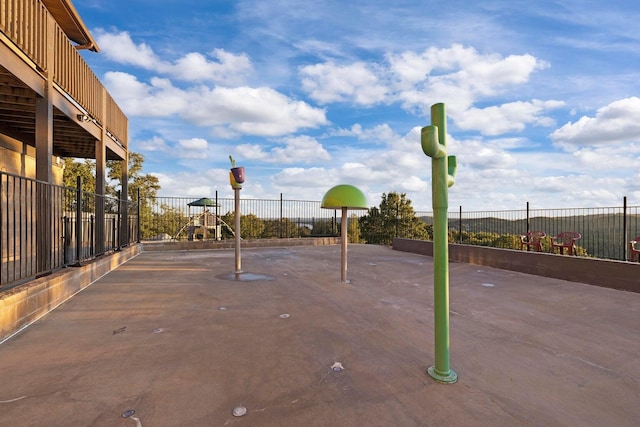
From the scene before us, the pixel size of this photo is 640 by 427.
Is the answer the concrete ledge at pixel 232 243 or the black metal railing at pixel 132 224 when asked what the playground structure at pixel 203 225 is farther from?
the concrete ledge at pixel 232 243

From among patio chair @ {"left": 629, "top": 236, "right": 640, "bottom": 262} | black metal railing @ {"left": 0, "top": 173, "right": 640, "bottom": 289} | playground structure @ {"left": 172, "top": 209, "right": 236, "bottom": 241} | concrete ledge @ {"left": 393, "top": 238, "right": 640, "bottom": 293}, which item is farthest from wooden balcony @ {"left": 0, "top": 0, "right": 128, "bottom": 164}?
patio chair @ {"left": 629, "top": 236, "right": 640, "bottom": 262}

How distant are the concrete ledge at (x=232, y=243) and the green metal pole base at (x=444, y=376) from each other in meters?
10.5

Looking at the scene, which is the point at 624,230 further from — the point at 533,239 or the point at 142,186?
the point at 142,186

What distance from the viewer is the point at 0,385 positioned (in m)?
2.46

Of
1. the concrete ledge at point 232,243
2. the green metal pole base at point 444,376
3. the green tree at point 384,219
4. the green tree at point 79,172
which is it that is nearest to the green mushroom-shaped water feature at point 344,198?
the green metal pole base at point 444,376

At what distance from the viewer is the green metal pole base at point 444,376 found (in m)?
2.51

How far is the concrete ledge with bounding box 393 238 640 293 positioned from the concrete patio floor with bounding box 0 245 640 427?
2.12 ft

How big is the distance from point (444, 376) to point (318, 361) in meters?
1.15

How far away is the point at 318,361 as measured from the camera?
2902mm

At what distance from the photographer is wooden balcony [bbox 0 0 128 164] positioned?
4922 millimetres

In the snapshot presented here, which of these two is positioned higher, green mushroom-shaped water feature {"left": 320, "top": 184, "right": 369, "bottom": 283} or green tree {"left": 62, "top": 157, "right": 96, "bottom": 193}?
green tree {"left": 62, "top": 157, "right": 96, "bottom": 193}

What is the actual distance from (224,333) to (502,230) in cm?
1149

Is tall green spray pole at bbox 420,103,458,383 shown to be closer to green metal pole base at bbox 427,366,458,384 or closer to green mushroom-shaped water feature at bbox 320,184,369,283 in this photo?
green metal pole base at bbox 427,366,458,384

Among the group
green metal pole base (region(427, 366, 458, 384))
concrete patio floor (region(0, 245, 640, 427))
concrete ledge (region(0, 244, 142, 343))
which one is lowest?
concrete patio floor (region(0, 245, 640, 427))
